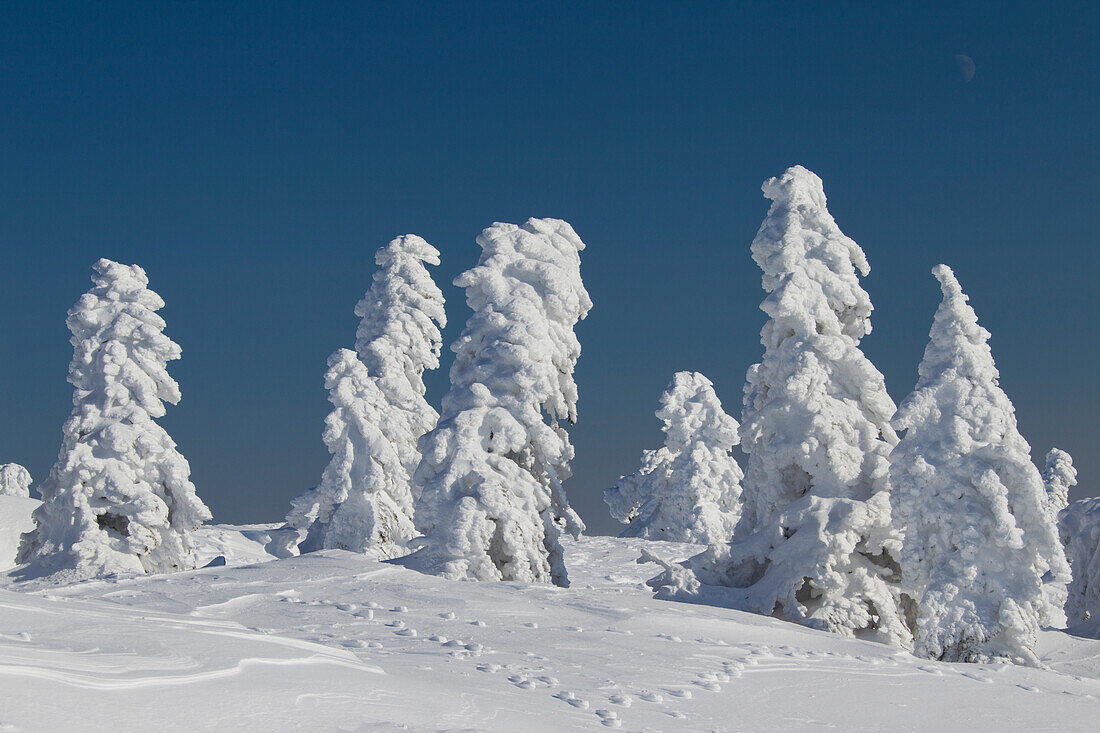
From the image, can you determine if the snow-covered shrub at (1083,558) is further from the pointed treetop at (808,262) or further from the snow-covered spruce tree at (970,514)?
the pointed treetop at (808,262)

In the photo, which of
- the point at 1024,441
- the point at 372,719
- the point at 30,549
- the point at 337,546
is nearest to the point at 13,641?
the point at 372,719

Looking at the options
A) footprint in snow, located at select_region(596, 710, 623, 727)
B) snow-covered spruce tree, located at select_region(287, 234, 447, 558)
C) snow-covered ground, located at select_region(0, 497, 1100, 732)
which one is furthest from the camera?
snow-covered spruce tree, located at select_region(287, 234, 447, 558)

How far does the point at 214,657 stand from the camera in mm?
7996

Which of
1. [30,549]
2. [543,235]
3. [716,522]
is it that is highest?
[543,235]

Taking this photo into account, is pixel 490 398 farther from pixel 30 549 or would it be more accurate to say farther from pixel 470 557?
pixel 30 549

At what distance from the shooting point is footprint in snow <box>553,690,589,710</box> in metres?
8.13

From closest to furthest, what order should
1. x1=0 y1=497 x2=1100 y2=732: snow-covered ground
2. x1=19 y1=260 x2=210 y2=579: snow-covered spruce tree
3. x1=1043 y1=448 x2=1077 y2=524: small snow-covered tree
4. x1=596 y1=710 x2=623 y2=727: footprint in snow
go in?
x1=0 y1=497 x2=1100 y2=732: snow-covered ground < x1=596 y1=710 x2=623 y2=727: footprint in snow < x1=19 y1=260 x2=210 y2=579: snow-covered spruce tree < x1=1043 y1=448 x2=1077 y2=524: small snow-covered tree

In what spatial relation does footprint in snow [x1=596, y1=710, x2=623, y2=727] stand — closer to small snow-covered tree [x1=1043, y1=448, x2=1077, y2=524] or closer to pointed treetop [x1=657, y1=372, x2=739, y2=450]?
pointed treetop [x1=657, y1=372, x2=739, y2=450]

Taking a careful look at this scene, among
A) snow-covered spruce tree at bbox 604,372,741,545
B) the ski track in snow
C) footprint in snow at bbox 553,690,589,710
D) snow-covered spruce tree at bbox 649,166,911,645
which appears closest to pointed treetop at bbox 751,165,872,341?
snow-covered spruce tree at bbox 649,166,911,645

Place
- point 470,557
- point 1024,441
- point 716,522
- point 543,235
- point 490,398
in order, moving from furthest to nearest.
Result: point 716,522, point 543,235, point 490,398, point 470,557, point 1024,441

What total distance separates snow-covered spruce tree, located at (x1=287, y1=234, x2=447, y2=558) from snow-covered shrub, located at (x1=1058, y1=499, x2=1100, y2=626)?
21103 mm

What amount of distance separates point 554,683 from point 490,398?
1396cm

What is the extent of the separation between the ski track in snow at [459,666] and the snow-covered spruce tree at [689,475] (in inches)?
1275

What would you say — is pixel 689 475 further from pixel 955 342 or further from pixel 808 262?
pixel 955 342
